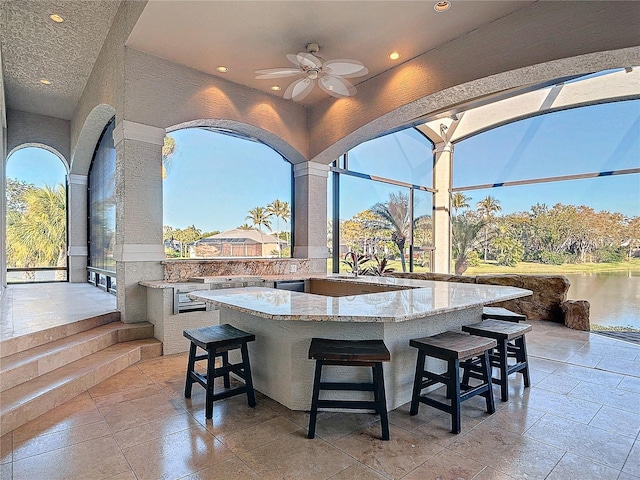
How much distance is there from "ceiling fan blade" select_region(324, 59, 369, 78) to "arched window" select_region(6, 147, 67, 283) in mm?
7240

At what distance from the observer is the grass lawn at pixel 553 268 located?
642cm

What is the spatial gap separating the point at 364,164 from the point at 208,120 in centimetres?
361

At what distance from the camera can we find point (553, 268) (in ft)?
25.1

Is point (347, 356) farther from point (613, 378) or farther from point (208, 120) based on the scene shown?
point (208, 120)

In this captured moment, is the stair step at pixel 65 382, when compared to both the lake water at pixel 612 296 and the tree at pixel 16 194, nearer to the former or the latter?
the tree at pixel 16 194

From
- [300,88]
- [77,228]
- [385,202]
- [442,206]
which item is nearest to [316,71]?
[300,88]

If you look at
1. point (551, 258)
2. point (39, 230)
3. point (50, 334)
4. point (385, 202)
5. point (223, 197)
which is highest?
point (385, 202)

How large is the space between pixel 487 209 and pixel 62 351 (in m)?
8.78

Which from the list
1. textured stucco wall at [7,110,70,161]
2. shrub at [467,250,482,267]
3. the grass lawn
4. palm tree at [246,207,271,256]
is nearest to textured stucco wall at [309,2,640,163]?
palm tree at [246,207,271,256]

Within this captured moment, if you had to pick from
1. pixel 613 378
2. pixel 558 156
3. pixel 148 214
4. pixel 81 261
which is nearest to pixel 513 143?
pixel 558 156

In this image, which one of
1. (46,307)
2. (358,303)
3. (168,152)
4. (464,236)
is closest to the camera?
(358,303)

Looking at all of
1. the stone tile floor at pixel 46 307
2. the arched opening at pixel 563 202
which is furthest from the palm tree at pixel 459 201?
the stone tile floor at pixel 46 307

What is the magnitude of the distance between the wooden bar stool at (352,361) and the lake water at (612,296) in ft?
20.0

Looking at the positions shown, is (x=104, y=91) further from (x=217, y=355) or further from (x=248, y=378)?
(x=248, y=378)
